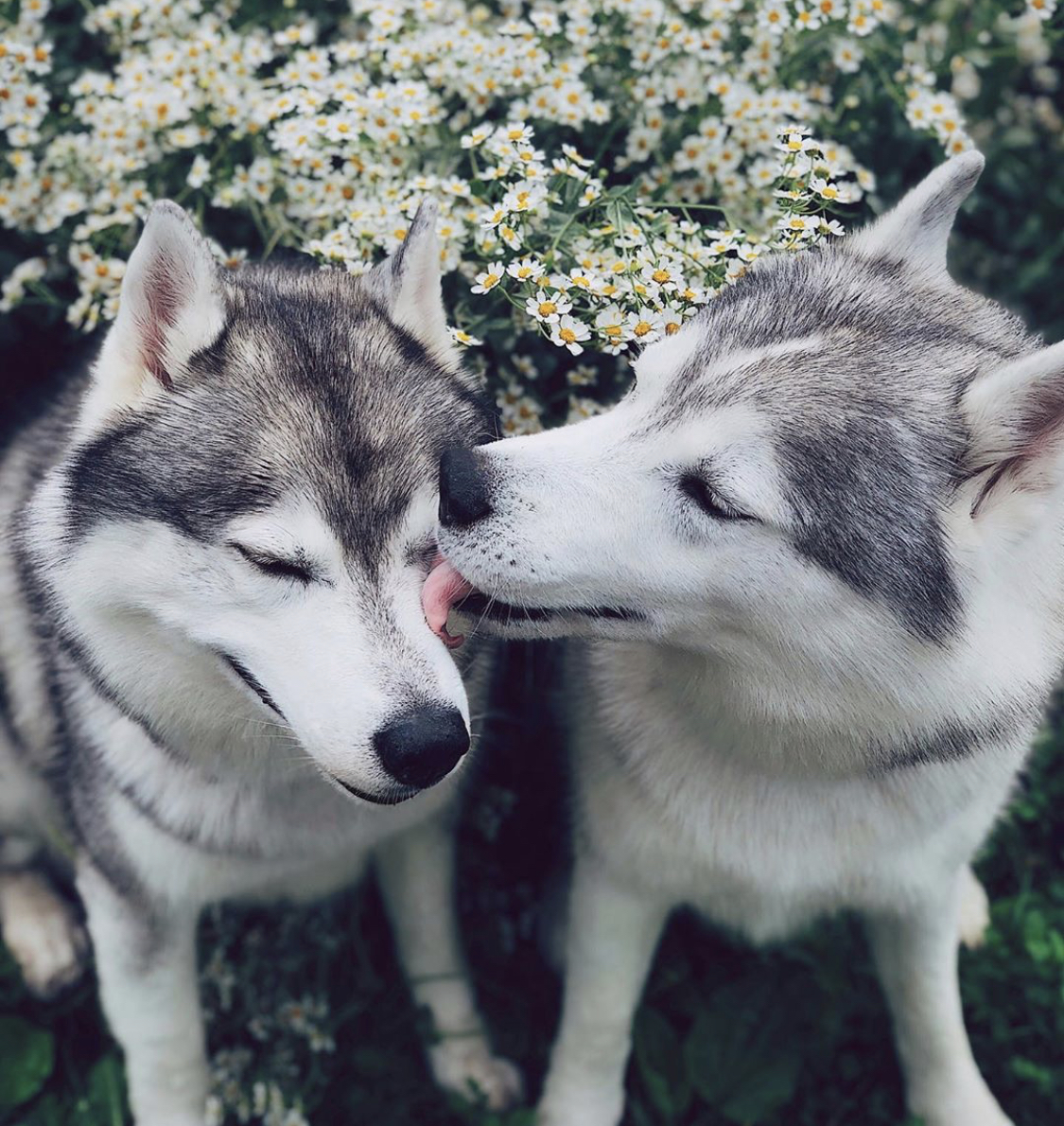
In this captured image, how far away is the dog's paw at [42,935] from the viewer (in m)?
3.25

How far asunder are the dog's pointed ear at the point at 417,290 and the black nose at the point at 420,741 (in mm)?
826

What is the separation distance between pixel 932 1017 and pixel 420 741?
177 cm

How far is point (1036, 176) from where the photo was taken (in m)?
4.62

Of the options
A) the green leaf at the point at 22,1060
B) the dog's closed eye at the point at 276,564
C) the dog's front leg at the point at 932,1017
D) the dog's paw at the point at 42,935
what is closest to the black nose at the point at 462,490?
the dog's closed eye at the point at 276,564

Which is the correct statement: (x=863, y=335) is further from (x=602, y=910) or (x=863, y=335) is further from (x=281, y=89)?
(x=281, y=89)

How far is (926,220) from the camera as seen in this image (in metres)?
2.43

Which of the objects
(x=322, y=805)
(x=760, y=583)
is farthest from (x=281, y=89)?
(x=760, y=583)

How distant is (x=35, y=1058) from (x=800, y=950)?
2050mm

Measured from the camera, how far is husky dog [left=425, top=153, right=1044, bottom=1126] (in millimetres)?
1991

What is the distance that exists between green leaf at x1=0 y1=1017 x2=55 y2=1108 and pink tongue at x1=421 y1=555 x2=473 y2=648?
1869 millimetres

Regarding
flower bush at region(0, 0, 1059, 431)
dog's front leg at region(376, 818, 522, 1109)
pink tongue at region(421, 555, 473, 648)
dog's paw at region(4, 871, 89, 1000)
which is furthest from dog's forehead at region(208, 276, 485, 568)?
dog's paw at region(4, 871, 89, 1000)

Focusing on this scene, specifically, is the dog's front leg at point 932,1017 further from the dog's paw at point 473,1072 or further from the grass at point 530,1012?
the dog's paw at point 473,1072

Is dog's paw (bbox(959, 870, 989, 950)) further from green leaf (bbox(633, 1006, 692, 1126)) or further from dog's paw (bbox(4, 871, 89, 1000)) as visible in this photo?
dog's paw (bbox(4, 871, 89, 1000))

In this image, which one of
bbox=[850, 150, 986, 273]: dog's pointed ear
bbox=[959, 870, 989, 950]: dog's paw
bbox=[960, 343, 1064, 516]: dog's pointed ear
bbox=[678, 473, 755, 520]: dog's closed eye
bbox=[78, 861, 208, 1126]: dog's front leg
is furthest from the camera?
bbox=[959, 870, 989, 950]: dog's paw
